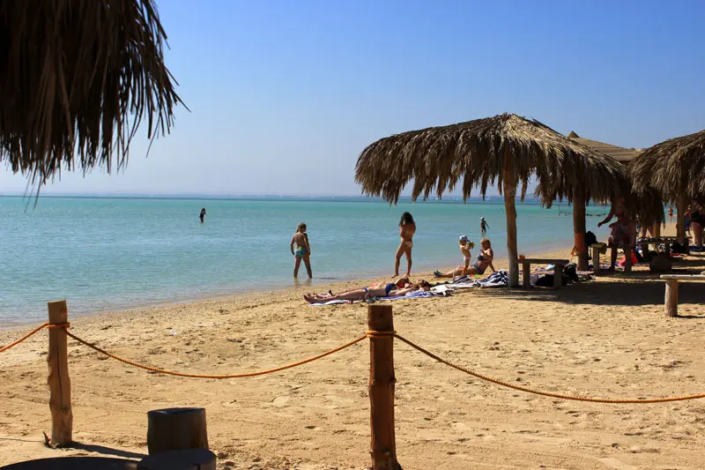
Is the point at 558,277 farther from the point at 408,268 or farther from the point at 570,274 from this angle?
the point at 408,268

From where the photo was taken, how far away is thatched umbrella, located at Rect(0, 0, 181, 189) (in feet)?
8.88

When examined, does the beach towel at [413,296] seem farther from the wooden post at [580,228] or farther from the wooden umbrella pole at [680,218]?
the wooden umbrella pole at [680,218]

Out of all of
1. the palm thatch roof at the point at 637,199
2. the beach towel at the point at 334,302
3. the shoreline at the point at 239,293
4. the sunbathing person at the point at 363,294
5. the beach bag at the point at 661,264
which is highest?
the palm thatch roof at the point at 637,199

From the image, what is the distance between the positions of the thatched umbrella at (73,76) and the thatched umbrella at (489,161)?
661cm

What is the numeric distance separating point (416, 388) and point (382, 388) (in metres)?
1.87

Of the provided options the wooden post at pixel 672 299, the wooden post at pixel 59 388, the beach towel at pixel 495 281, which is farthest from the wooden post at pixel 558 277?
the wooden post at pixel 59 388

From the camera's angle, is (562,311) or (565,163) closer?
(562,311)

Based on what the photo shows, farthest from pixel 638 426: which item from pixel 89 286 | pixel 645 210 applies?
pixel 89 286

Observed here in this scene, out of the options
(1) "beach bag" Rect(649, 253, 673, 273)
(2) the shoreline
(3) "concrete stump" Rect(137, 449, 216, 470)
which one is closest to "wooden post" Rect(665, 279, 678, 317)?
(1) "beach bag" Rect(649, 253, 673, 273)

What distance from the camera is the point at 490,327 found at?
24.2 feet

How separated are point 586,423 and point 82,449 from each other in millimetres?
3140

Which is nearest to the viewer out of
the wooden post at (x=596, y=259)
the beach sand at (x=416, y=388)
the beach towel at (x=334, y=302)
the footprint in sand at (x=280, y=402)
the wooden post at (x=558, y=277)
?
the beach sand at (x=416, y=388)

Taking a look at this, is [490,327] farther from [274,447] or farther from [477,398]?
[274,447]

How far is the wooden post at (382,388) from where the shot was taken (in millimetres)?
3355
